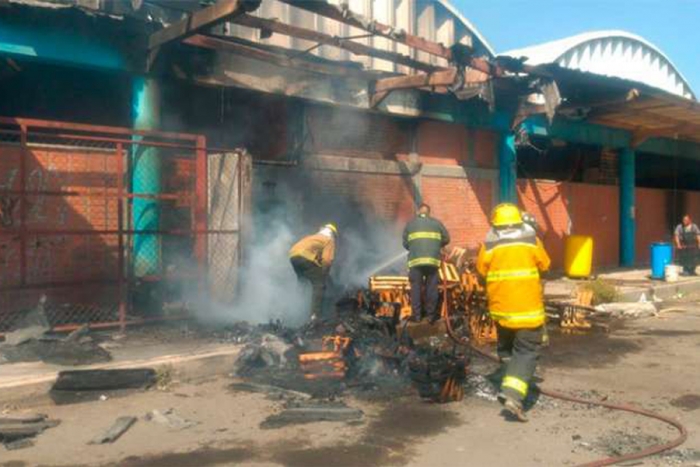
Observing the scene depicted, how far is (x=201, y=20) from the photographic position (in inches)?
339

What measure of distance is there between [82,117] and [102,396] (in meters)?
4.98

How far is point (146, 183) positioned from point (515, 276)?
18.8 feet

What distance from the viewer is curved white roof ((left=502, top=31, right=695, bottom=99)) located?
920 inches

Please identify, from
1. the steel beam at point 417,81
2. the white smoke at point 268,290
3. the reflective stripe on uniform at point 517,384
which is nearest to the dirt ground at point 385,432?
the reflective stripe on uniform at point 517,384

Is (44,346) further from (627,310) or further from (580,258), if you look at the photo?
(580,258)

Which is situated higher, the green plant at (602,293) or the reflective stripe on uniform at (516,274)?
the reflective stripe on uniform at (516,274)

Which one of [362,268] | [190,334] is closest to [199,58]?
[190,334]

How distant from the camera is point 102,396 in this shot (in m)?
6.45

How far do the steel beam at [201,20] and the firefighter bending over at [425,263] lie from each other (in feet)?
12.6

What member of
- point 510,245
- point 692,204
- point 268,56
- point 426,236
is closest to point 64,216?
point 268,56

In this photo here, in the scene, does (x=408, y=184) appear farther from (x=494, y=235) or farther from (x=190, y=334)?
(x=494, y=235)

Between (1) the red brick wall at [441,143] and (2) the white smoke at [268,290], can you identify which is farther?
(1) the red brick wall at [441,143]

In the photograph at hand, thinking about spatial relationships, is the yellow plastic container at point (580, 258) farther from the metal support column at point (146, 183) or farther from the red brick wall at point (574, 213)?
the metal support column at point (146, 183)

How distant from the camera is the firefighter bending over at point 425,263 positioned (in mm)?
9648
